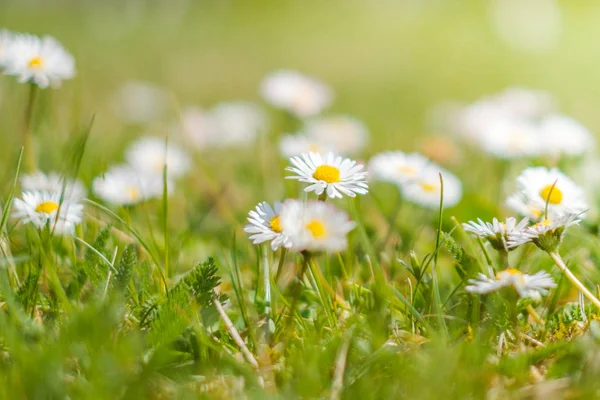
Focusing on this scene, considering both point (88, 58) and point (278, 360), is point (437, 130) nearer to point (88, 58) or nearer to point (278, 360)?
point (278, 360)

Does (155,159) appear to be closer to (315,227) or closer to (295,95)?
(295,95)

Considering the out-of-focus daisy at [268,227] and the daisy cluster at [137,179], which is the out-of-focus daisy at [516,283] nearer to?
the out-of-focus daisy at [268,227]

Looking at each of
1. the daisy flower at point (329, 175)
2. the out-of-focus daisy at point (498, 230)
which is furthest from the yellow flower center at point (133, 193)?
the out-of-focus daisy at point (498, 230)

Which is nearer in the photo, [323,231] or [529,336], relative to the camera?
[323,231]

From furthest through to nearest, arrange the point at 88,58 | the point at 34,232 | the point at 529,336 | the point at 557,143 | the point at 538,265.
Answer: the point at 88,58 < the point at 557,143 < the point at 538,265 < the point at 34,232 < the point at 529,336

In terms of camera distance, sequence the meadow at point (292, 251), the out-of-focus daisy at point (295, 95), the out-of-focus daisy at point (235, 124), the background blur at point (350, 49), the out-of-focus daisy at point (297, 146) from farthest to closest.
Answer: the background blur at point (350, 49)
the out-of-focus daisy at point (235, 124)
the out-of-focus daisy at point (295, 95)
the out-of-focus daisy at point (297, 146)
the meadow at point (292, 251)

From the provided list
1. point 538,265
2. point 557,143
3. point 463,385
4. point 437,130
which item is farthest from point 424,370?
point 437,130

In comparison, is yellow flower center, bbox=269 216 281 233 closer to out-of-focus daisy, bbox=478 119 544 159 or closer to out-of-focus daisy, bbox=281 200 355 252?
out-of-focus daisy, bbox=281 200 355 252

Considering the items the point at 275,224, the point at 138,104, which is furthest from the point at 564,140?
the point at 138,104
